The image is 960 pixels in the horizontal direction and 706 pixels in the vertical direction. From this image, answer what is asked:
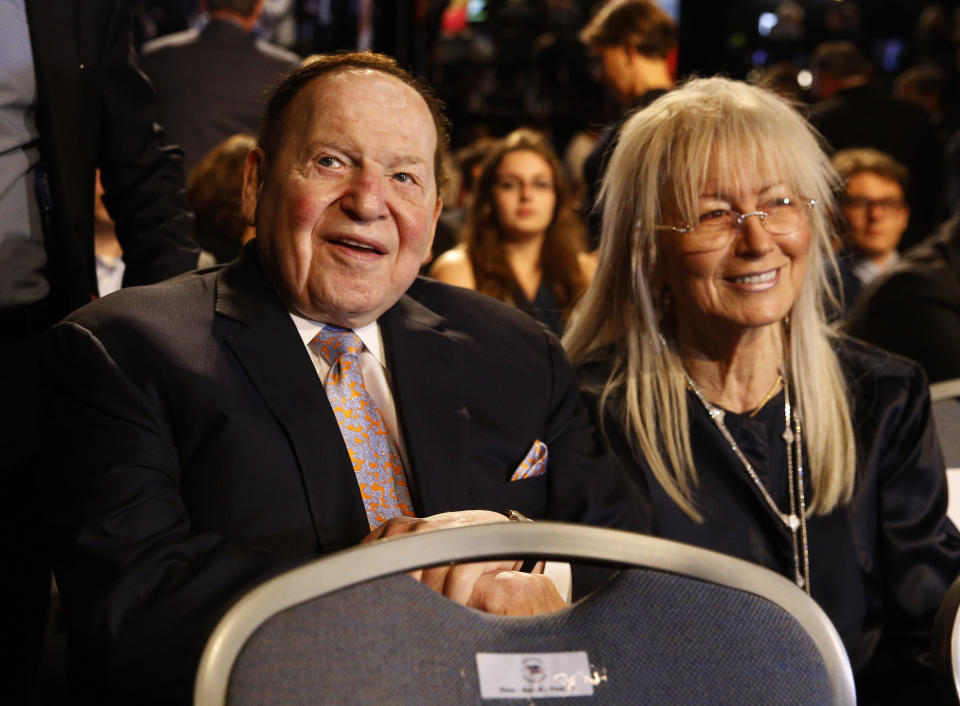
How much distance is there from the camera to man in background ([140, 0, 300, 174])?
14.4 ft

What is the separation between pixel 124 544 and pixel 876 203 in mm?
3972

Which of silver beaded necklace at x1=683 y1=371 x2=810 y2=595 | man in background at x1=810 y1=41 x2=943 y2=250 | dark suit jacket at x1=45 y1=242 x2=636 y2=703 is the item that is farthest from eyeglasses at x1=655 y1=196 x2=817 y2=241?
man in background at x1=810 y1=41 x2=943 y2=250

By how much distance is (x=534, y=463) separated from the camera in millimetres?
1919

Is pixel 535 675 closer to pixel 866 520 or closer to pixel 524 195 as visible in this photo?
pixel 866 520

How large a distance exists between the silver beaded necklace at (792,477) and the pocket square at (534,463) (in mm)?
439

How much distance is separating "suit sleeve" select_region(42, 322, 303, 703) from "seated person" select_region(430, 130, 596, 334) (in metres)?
2.81

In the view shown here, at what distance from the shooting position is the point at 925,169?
5594 millimetres

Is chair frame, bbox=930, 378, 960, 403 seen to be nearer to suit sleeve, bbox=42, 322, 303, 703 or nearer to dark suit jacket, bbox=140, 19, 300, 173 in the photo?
suit sleeve, bbox=42, 322, 303, 703

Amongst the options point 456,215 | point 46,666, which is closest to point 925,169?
point 456,215

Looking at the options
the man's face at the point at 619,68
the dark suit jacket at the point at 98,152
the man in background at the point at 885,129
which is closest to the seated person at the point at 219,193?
the man's face at the point at 619,68

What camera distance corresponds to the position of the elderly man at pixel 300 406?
4.96ft

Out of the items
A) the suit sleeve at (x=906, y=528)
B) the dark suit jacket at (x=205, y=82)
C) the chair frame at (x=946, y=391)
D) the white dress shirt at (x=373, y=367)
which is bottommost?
the suit sleeve at (x=906, y=528)

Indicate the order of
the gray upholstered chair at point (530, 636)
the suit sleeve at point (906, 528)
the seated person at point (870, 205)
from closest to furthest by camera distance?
1. the gray upholstered chair at point (530, 636)
2. the suit sleeve at point (906, 528)
3. the seated person at point (870, 205)

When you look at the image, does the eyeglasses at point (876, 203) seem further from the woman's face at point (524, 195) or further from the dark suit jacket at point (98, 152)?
the dark suit jacket at point (98, 152)
